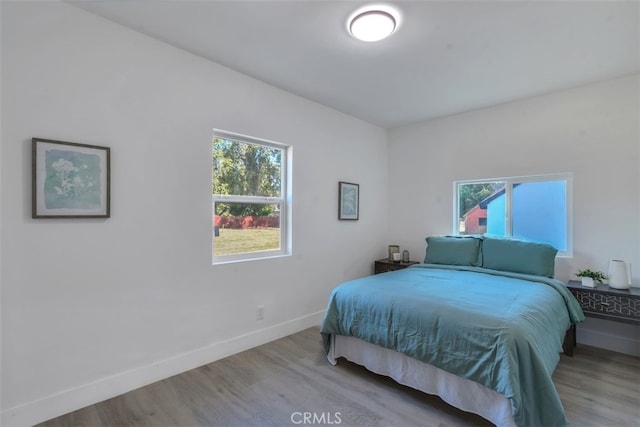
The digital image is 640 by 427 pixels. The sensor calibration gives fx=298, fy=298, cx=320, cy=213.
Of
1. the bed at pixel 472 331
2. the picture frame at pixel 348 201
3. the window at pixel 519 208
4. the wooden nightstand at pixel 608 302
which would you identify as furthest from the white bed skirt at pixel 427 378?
the window at pixel 519 208

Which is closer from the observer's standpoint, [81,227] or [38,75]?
[38,75]

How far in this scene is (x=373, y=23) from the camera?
1.97 meters

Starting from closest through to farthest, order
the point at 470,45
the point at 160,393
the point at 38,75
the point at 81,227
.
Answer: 1. the point at 38,75
2. the point at 81,227
3. the point at 160,393
4. the point at 470,45

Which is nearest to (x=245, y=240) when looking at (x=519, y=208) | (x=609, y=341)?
(x=519, y=208)

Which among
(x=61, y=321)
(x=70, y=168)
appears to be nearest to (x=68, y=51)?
(x=70, y=168)

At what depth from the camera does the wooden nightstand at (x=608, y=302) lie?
95.9 inches

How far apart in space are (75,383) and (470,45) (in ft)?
11.8

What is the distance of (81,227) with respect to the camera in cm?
193

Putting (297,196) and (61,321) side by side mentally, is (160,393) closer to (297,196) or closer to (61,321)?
(61,321)

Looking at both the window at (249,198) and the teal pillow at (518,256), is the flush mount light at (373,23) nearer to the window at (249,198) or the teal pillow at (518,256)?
the window at (249,198)

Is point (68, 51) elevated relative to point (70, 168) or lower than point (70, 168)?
elevated

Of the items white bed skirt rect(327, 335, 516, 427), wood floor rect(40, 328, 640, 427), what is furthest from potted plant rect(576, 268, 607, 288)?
white bed skirt rect(327, 335, 516, 427)

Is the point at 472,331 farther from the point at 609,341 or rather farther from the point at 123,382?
the point at 123,382

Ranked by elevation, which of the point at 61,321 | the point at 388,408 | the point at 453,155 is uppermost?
→ the point at 453,155
